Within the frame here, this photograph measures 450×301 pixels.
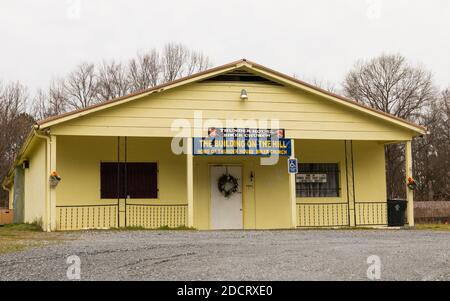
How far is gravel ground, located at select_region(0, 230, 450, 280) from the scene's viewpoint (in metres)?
7.78

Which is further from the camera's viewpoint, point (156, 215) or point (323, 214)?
point (323, 214)

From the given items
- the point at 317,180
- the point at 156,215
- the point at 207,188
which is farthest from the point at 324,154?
the point at 156,215

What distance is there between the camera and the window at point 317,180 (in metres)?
20.0

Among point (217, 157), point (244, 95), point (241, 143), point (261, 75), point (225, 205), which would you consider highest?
point (261, 75)

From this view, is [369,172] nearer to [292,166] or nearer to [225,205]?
[292,166]

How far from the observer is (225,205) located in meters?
19.4

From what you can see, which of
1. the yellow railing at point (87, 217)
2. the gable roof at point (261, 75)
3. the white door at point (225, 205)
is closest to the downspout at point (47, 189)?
the yellow railing at point (87, 217)

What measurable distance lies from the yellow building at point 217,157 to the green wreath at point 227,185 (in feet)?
0.11

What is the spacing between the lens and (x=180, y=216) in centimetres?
1891

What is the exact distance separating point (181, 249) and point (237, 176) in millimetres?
9147

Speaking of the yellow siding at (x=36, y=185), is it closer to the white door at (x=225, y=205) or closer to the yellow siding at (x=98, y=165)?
the yellow siding at (x=98, y=165)

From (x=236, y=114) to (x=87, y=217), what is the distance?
516cm

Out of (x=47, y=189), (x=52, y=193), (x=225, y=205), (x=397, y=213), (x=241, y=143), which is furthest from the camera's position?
(x=225, y=205)

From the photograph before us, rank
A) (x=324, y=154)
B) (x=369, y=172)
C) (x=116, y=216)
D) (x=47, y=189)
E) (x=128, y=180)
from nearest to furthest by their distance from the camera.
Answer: (x=47, y=189) < (x=116, y=216) < (x=128, y=180) < (x=324, y=154) < (x=369, y=172)
